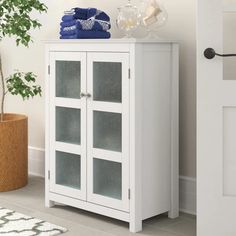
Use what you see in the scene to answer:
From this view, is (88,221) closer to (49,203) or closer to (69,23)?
(49,203)

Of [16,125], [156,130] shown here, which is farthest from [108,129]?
[16,125]

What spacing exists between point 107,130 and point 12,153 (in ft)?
3.07

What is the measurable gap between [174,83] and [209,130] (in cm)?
49

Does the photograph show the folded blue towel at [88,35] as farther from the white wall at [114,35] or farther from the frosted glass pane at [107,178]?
the frosted glass pane at [107,178]

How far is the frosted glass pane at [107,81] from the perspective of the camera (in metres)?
2.63

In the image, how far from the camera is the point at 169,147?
277cm

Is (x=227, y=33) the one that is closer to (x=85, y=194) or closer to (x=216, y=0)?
(x=216, y=0)

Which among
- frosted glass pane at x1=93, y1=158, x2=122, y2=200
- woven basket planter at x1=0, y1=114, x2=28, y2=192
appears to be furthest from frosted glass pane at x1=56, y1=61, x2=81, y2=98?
woven basket planter at x1=0, y1=114, x2=28, y2=192

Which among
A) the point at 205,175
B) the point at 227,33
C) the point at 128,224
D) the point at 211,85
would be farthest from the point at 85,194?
the point at 227,33

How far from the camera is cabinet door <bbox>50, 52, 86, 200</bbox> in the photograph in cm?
281

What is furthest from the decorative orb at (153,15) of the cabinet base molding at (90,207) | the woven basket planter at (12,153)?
the woven basket planter at (12,153)

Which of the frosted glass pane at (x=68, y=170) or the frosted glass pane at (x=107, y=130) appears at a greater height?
the frosted glass pane at (x=107, y=130)

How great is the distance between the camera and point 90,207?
109 inches

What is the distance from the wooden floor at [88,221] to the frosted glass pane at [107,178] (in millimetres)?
158
